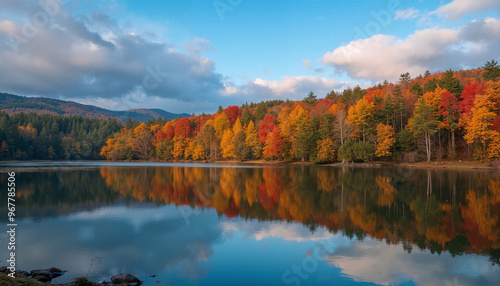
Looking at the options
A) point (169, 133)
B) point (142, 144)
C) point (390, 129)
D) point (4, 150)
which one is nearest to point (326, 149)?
point (390, 129)

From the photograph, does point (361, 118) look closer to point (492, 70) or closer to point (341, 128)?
point (341, 128)

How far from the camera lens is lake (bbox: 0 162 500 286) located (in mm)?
8273

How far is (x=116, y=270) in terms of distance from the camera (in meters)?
8.47

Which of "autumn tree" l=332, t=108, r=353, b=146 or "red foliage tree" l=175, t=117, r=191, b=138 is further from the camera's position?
"red foliage tree" l=175, t=117, r=191, b=138

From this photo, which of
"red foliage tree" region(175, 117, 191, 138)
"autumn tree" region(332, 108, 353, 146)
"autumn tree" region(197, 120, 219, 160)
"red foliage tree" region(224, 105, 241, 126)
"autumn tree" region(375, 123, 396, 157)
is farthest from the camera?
"red foliage tree" region(224, 105, 241, 126)

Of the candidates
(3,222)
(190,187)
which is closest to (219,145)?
(190,187)

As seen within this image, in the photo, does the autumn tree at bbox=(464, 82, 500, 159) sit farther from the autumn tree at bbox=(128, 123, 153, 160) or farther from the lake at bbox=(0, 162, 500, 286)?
the autumn tree at bbox=(128, 123, 153, 160)

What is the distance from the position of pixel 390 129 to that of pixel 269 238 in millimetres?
48784

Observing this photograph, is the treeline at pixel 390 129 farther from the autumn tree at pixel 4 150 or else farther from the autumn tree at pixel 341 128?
the autumn tree at pixel 4 150

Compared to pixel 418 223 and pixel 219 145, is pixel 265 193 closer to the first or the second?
pixel 418 223

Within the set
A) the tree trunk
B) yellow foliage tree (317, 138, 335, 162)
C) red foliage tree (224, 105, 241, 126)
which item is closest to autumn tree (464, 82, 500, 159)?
the tree trunk

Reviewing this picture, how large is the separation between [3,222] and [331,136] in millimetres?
52545

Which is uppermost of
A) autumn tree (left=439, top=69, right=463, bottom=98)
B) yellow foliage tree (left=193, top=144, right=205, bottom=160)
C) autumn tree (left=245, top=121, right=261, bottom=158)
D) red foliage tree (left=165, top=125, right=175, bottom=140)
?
autumn tree (left=439, top=69, right=463, bottom=98)

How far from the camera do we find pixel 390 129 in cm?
5331
